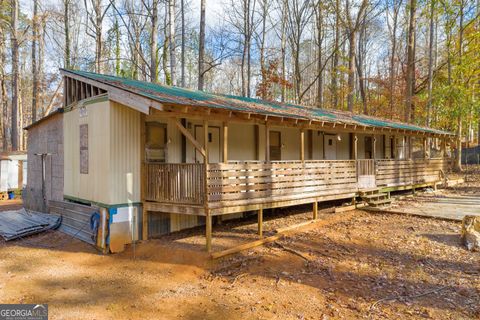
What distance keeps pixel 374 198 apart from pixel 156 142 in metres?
8.47

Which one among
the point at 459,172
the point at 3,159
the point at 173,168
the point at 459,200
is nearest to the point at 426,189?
the point at 459,200

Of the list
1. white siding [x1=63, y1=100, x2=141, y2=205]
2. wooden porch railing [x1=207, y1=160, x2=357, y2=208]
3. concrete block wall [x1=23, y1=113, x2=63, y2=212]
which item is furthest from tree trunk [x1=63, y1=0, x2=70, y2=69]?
wooden porch railing [x1=207, y1=160, x2=357, y2=208]

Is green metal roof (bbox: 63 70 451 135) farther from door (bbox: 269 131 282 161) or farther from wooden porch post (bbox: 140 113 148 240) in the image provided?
door (bbox: 269 131 282 161)

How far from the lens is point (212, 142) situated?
10.4 metres

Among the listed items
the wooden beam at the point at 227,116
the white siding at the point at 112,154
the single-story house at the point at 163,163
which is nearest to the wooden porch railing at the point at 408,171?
the single-story house at the point at 163,163

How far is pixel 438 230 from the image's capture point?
30.2 ft

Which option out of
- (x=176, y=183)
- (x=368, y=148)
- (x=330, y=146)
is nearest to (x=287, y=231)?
(x=176, y=183)

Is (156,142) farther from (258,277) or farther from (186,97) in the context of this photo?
(258,277)

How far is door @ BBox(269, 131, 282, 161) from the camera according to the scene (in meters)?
12.2

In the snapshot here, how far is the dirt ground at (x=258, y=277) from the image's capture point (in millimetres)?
5320

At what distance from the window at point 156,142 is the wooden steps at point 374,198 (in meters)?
7.36

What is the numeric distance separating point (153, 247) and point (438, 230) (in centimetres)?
782
